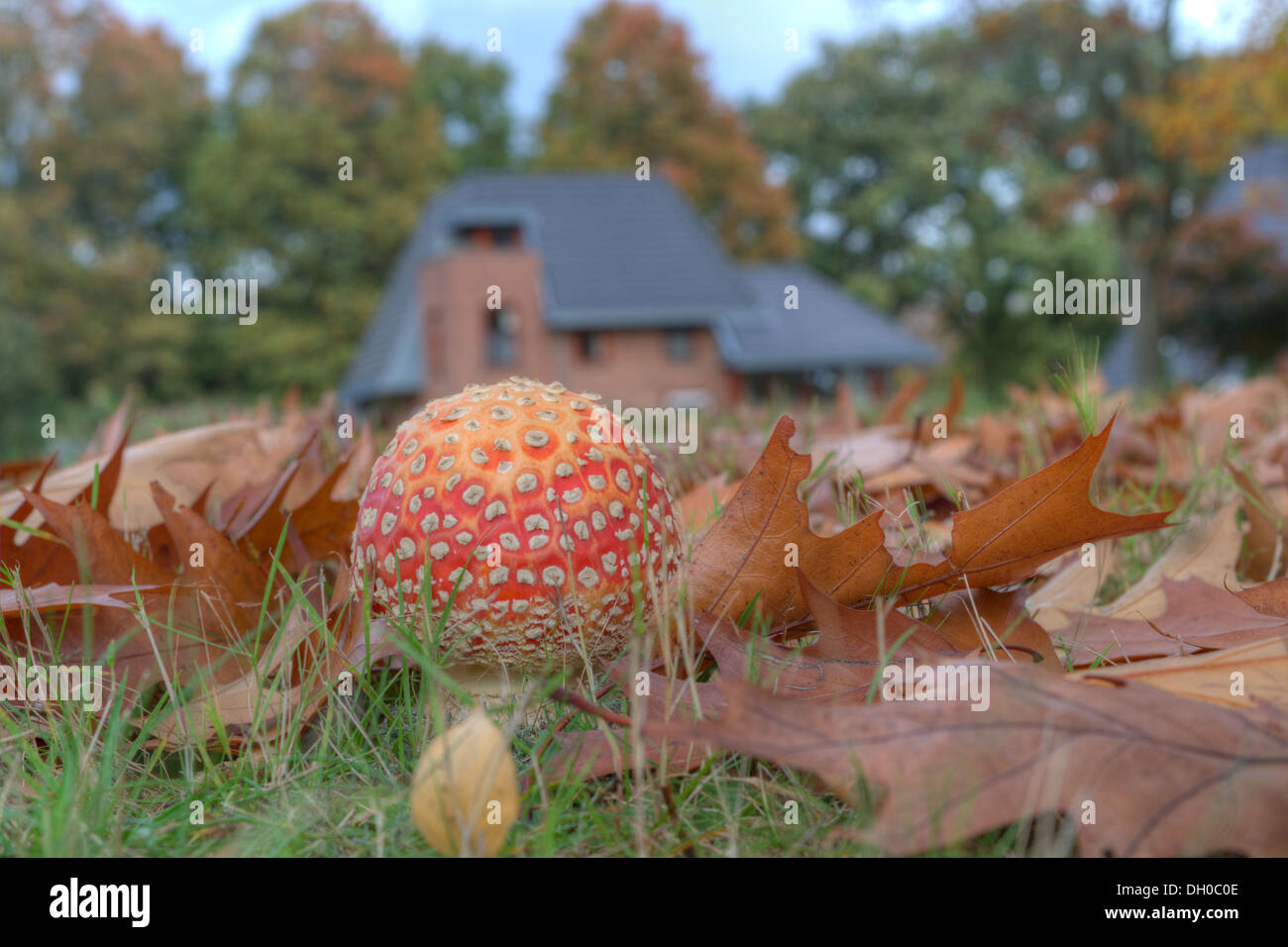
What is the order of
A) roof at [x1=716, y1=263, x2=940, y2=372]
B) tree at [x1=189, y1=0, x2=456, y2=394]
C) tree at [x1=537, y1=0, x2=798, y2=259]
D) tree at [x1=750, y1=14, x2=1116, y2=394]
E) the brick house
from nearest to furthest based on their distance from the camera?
the brick house, roof at [x1=716, y1=263, x2=940, y2=372], tree at [x1=189, y1=0, x2=456, y2=394], tree at [x1=537, y1=0, x2=798, y2=259], tree at [x1=750, y1=14, x2=1116, y2=394]

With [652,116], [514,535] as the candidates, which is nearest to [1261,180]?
[652,116]

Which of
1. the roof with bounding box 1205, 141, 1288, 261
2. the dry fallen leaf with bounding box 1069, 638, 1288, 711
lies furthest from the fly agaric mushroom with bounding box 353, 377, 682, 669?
the roof with bounding box 1205, 141, 1288, 261

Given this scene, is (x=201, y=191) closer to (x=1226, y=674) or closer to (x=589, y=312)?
(x=589, y=312)

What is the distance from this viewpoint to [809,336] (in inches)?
906

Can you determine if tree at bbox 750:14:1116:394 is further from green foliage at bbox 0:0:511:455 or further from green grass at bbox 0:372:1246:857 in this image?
green grass at bbox 0:372:1246:857

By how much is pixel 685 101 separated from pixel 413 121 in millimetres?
7220

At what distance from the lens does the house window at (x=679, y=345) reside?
67.2ft

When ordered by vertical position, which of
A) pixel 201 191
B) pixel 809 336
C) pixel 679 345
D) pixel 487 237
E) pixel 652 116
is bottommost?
pixel 679 345

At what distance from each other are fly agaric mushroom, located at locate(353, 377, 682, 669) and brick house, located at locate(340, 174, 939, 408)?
1681cm

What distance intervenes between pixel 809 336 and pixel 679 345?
3.95 meters

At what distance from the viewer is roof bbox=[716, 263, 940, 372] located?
2209 centimetres

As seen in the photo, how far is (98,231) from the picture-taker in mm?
26219

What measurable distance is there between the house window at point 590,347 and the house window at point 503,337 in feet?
4.25
